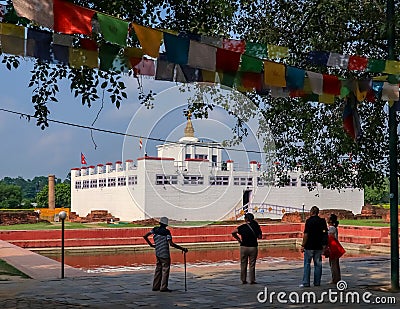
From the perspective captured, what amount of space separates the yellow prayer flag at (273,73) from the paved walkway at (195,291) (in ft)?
10.1

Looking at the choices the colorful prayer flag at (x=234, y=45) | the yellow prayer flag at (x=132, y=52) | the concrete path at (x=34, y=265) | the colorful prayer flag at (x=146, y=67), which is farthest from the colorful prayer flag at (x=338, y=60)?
the concrete path at (x=34, y=265)

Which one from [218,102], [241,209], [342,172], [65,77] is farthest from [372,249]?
[241,209]

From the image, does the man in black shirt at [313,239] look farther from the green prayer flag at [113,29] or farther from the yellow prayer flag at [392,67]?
the green prayer flag at [113,29]

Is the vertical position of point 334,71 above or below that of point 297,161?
above

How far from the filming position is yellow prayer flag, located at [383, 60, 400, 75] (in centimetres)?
934

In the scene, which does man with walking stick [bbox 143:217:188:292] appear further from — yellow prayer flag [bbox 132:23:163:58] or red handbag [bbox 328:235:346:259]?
yellow prayer flag [bbox 132:23:163:58]

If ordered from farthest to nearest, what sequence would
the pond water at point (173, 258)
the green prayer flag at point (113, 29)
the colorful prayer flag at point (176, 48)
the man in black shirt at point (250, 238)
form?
the pond water at point (173, 258) → the man in black shirt at point (250, 238) → the colorful prayer flag at point (176, 48) → the green prayer flag at point (113, 29)

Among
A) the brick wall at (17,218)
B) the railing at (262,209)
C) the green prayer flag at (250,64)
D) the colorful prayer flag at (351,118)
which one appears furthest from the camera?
the railing at (262,209)

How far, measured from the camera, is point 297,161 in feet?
37.1

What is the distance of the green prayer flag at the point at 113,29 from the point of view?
5.94 metres

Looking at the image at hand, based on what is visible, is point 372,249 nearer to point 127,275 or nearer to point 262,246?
point 262,246

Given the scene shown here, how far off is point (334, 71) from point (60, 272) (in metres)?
6.91

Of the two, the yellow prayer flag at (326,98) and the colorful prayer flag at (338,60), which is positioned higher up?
the colorful prayer flag at (338,60)

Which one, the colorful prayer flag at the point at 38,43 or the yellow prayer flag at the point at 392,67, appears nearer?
the colorful prayer flag at the point at 38,43
